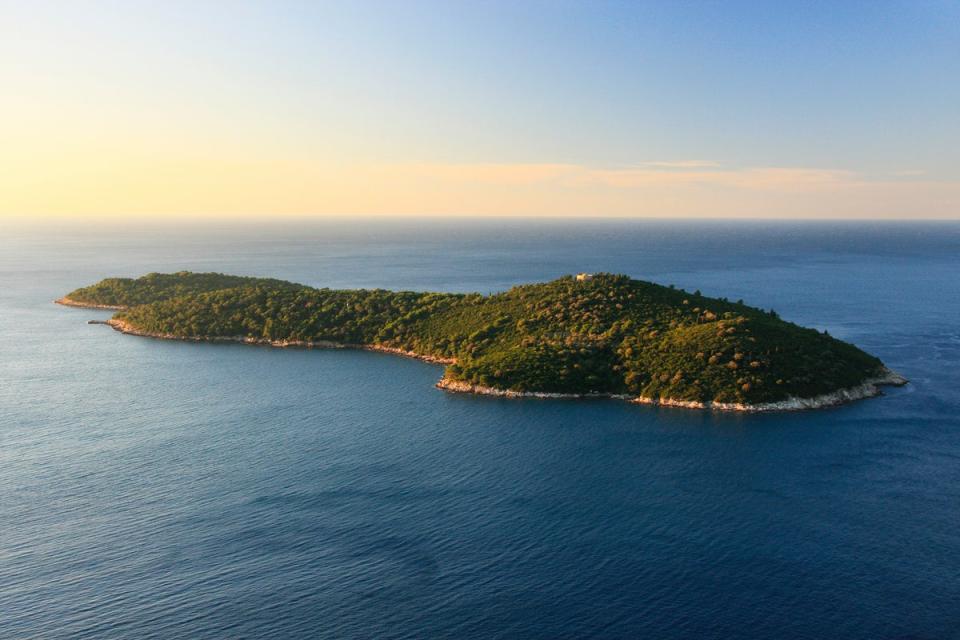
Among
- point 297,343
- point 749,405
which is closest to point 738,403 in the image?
point 749,405

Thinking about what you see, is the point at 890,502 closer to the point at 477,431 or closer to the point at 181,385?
the point at 477,431

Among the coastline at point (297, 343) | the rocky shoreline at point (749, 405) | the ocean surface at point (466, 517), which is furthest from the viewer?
the coastline at point (297, 343)

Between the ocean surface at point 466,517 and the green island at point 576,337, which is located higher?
the green island at point 576,337

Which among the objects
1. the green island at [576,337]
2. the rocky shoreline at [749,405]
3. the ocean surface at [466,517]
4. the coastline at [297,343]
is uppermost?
the green island at [576,337]

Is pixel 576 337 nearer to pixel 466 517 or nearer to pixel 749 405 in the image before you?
pixel 749 405

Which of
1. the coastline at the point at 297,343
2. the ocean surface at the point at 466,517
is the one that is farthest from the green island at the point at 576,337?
the ocean surface at the point at 466,517

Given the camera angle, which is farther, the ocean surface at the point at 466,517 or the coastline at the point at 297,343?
the coastline at the point at 297,343

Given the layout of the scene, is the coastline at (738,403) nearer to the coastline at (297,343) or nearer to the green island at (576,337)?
the green island at (576,337)
